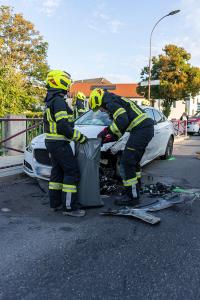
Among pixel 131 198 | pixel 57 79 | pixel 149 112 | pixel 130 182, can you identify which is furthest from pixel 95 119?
pixel 57 79

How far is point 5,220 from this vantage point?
4148 mm

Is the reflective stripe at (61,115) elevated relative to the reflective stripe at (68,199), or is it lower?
elevated

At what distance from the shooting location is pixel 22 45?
3066 centimetres

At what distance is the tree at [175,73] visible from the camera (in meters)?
29.2

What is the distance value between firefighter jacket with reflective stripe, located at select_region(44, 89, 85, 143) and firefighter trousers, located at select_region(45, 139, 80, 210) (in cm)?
12

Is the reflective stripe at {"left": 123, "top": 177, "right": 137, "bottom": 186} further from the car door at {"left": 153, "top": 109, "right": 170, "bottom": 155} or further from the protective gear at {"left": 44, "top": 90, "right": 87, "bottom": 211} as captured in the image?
the car door at {"left": 153, "top": 109, "right": 170, "bottom": 155}

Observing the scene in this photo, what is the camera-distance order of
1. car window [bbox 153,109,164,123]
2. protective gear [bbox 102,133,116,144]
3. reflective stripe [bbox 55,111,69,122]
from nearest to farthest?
reflective stripe [bbox 55,111,69,122]
protective gear [bbox 102,133,116,144]
car window [bbox 153,109,164,123]

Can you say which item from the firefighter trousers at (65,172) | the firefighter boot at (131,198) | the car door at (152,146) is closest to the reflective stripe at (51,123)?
the firefighter trousers at (65,172)

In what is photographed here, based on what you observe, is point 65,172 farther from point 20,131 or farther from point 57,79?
point 20,131

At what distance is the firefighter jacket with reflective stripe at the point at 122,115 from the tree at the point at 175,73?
25541mm

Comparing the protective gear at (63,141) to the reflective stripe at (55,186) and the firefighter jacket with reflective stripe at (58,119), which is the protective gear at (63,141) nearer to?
the firefighter jacket with reflective stripe at (58,119)

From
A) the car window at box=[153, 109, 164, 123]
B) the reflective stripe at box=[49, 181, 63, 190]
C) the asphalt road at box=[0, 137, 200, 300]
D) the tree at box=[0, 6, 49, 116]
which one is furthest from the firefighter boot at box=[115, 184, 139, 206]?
the tree at box=[0, 6, 49, 116]

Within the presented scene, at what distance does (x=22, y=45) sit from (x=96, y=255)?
30589mm

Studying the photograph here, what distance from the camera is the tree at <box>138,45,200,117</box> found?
95.9ft
